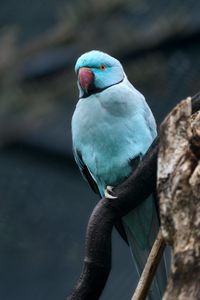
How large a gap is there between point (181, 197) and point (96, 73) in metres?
0.98

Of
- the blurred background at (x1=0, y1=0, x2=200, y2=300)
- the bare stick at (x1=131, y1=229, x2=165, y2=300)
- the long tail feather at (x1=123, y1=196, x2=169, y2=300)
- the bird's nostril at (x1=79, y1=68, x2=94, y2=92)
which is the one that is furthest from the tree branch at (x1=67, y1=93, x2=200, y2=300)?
the blurred background at (x1=0, y1=0, x2=200, y2=300)

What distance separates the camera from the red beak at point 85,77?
86.8 inches

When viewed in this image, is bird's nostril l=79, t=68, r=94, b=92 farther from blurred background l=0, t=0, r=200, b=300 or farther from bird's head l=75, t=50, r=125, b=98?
blurred background l=0, t=0, r=200, b=300

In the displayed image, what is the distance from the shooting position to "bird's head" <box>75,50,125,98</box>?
221 centimetres

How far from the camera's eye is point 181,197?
1300 mm

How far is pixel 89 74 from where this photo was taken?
2.22 meters

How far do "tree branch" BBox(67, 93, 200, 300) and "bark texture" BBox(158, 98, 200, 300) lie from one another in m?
0.09

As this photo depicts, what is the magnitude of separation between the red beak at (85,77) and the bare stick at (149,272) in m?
0.83

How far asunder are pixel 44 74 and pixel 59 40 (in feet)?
0.47

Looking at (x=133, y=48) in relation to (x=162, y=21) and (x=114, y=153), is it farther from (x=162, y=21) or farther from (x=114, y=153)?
(x=114, y=153)

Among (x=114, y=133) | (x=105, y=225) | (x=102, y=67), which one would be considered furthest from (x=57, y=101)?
(x=105, y=225)

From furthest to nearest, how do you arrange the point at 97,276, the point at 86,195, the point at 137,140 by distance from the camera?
the point at 86,195, the point at 137,140, the point at 97,276

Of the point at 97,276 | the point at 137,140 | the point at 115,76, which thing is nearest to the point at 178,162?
the point at 97,276

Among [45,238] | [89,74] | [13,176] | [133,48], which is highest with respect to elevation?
[89,74]
